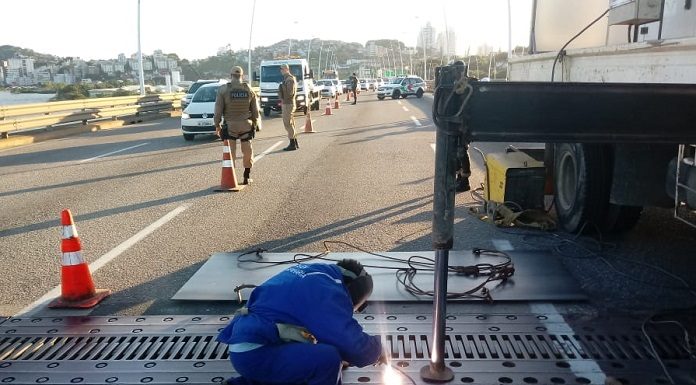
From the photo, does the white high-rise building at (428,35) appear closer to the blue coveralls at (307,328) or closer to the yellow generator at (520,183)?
the yellow generator at (520,183)

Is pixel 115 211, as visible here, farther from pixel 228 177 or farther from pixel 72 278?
pixel 72 278

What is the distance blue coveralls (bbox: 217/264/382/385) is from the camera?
268 cm

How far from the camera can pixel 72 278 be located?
4.54 metres

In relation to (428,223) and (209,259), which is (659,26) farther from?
(209,259)

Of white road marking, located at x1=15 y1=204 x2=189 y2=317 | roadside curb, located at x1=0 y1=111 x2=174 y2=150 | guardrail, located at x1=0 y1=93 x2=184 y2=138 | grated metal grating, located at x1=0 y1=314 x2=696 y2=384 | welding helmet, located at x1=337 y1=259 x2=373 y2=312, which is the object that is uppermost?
welding helmet, located at x1=337 y1=259 x2=373 y2=312

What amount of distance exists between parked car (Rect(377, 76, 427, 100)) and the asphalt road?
30053 millimetres

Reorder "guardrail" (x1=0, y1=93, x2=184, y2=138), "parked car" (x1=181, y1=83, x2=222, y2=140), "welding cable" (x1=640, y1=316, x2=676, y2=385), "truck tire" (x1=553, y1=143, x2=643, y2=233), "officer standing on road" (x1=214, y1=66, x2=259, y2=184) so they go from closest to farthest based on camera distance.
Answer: "welding cable" (x1=640, y1=316, x2=676, y2=385) → "truck tire" (x1=553, y1=143, x2=643, y2=233) → "officer standing on road" (x1=214, y1=66, x2=259, y2=184) → "parked car" (x1=181, y1=83, x2=222, y2=140) → "guardrail" (x1=0, y1=93, x2=184, y2=138)

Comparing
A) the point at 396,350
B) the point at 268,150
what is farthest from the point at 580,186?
the point at 268,150

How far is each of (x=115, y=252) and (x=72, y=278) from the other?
4.54 feet

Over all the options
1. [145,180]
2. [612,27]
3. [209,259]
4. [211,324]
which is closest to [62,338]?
[211,324]

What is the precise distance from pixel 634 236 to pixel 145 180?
7687 millimetres

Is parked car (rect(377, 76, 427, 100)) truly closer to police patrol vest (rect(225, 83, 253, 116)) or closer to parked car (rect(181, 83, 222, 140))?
parked car (rect(181, 83, 222, 140))

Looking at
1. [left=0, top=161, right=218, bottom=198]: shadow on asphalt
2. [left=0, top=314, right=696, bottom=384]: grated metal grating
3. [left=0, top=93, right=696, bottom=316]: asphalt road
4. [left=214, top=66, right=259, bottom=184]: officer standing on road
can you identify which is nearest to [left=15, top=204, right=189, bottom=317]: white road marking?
[left=0, top=93, right=696, bottom=316]: asphalt road

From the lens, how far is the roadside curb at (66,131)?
16.4m
